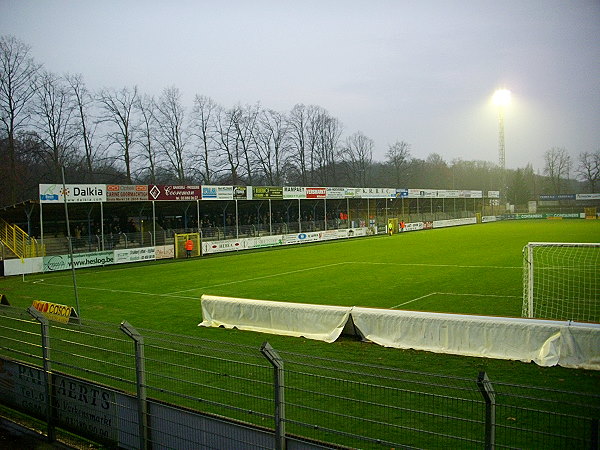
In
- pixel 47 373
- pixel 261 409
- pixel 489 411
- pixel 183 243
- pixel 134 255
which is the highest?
pixel 489 411

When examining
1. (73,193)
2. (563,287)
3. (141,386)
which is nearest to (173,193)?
(73,193)

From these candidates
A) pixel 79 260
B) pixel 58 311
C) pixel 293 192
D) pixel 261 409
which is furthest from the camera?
pixel 293 192

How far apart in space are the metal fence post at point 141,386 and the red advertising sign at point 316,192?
42.8 metres

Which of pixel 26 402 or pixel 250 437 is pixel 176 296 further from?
pixel 250 437

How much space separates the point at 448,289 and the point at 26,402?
47.3 ft

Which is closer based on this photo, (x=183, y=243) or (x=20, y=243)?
(x=20, y=243)

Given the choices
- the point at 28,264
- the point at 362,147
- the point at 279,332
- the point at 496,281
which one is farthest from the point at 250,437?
the point at 362,147

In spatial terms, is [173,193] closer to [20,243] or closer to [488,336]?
[20,243]

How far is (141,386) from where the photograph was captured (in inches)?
216

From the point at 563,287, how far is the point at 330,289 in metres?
8.30

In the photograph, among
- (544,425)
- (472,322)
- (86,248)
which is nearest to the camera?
(544,425)

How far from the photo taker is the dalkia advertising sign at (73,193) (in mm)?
27922

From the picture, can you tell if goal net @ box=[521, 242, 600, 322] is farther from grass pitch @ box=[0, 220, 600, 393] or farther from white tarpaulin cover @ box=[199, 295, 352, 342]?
white tarpaulin cover @ box=[199, 295, 352, 342]

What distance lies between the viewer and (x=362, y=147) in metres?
107
